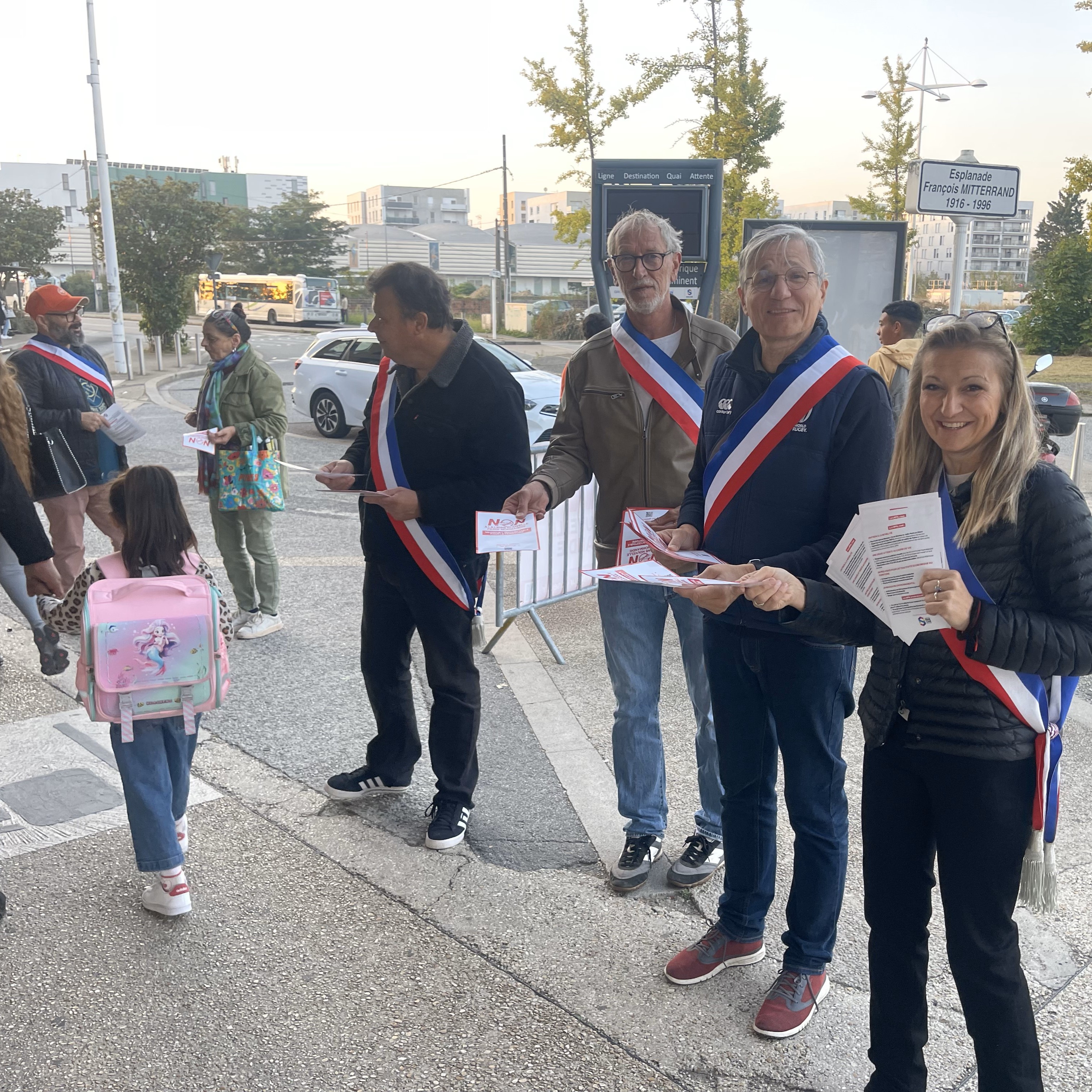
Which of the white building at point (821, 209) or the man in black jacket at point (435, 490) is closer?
the man in black jacket at point (435, 490)

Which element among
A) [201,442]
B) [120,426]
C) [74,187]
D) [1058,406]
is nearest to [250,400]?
[201,442]

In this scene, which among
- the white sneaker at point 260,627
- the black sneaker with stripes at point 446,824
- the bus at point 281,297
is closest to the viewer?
the black sneaker with stripes at point 446,824

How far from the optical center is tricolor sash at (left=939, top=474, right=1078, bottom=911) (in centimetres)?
204

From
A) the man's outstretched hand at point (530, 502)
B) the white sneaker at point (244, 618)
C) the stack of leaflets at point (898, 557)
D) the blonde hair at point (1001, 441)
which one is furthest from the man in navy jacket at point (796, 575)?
the white sneaker at point (244, 618)

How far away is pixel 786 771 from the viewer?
9.04ft

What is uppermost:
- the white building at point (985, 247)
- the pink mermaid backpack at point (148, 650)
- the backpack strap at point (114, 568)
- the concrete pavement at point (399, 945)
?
the white building at point (985, 247)

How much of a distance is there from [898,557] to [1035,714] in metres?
0.43

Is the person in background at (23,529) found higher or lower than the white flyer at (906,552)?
lower

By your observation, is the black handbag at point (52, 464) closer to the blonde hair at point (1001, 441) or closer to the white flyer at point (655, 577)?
the white flyer at point (655, 577)

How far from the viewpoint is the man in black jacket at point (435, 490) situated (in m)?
3.59

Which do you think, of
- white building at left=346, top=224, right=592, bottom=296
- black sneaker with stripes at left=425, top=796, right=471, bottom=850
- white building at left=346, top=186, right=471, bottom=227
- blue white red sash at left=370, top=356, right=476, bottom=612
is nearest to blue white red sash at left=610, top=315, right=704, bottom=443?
blue white red sash at left=370, top=356, right=476, bottom=612

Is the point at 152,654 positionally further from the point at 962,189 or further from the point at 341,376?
the point at 341,376

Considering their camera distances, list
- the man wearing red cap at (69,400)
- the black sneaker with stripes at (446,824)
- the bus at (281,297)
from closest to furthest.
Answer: the black sneaker with stripes at (446,824)
the man wearing red cap at (69,400)
the bus at (281,297)

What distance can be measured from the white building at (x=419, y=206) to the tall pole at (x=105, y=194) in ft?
457
